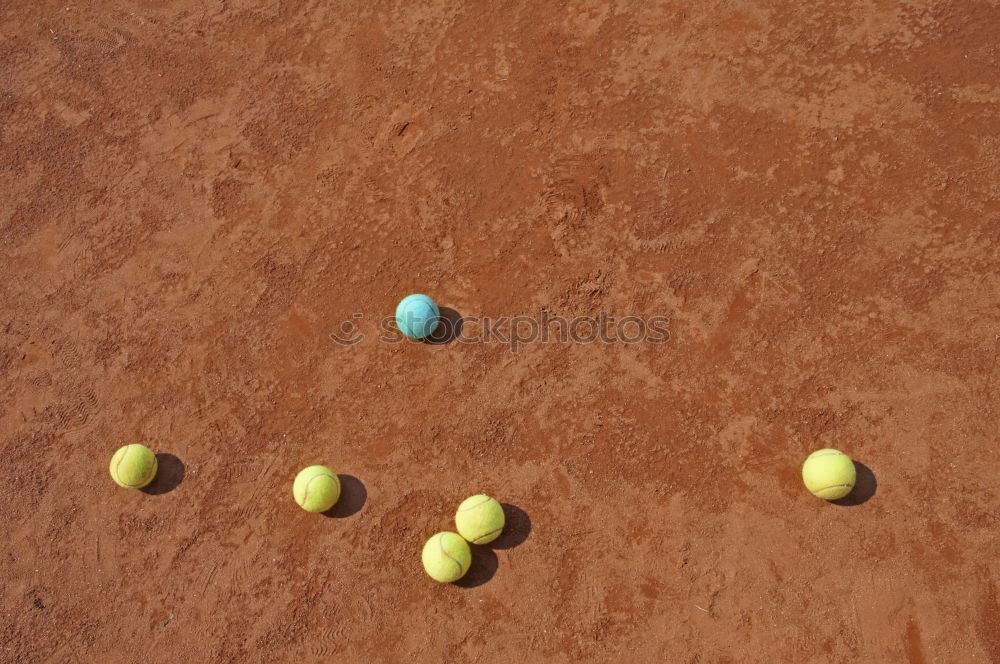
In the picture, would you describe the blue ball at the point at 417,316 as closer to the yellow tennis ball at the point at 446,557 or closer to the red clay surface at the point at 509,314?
the red clay surface at the point at 509,314

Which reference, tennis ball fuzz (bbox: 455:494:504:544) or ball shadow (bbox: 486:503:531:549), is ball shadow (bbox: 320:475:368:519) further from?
ball shadow (bbox: 486:503:531:549)

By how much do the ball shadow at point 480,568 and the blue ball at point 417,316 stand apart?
217 centimetres

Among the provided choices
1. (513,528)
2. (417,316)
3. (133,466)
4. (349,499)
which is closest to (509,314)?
(417,316)

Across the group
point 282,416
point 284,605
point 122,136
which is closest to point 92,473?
point 282,416

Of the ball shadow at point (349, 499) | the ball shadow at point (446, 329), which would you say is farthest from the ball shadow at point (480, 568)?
the ball shadow at point (446, 329)

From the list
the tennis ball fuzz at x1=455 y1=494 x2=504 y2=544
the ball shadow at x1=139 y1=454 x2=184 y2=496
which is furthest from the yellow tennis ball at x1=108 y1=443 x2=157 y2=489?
the tennis ball fuzz at x1=455 y1=494 x2=504 y2=544

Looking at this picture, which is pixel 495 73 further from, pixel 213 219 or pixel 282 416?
pixel 282 416

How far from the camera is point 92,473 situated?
23.2ft

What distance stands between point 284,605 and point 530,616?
2.18 meters

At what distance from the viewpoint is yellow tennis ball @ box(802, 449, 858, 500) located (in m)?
6.18

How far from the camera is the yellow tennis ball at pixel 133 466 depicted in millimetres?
6691

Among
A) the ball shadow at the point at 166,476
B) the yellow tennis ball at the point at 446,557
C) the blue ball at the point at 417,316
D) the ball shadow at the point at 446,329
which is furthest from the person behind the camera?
the ball shadow at the point at 446,329

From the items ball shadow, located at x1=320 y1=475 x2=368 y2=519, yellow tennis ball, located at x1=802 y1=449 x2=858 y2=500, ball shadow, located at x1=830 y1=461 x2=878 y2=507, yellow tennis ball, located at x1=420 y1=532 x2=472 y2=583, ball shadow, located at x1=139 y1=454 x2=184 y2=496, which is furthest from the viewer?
ball shadow, located at x1=139 y1=454 x2=184 y2=496

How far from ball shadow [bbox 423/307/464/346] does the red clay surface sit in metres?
0.13
